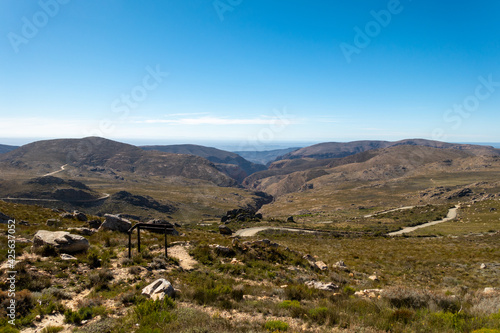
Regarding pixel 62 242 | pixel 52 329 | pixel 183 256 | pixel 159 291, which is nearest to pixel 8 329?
pixel 52 329

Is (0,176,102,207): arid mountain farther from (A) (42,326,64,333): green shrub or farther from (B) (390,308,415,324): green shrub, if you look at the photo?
(B) (390,308,415,324): green shrub

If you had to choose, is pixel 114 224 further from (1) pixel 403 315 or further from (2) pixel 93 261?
(1) pixel 403 315

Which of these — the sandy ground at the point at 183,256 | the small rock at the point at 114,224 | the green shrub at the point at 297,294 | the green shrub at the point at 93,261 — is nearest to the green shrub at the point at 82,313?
the green shrub at the point at 93,261

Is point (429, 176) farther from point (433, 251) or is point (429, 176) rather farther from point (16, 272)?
point (16, 272)

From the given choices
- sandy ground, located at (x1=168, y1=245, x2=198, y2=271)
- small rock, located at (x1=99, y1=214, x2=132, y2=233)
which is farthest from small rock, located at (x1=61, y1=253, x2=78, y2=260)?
small rock, located at (x1=99, y1=214, x2=132, y2=233)

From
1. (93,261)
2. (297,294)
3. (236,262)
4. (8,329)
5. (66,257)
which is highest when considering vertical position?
(8,329)

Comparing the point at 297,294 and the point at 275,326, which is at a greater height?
A: the point at 275,326

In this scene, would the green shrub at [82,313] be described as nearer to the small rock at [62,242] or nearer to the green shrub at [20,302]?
the green shrub at [20,302]

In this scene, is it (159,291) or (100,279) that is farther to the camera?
(100,279)

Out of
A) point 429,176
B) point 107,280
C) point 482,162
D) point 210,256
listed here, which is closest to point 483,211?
point 210,256

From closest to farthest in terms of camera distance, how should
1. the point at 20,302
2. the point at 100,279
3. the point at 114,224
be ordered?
1. the point at 20,302
2. the point at 100,279
3. the point at 114,224
